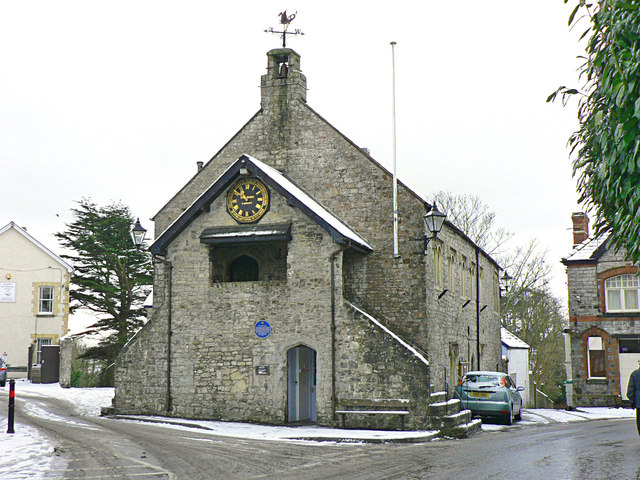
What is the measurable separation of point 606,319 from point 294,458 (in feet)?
79.3

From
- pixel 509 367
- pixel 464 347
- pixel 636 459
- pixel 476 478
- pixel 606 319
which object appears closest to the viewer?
pixel 476 478

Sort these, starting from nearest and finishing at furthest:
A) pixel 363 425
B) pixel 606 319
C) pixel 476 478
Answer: pixel 476 478 → pixel 363 425 → pixel 606 319

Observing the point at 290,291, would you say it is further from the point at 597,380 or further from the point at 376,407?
the point at 597,380

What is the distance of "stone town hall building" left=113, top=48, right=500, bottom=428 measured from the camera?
18.4 meters

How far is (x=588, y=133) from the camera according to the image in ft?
27.3

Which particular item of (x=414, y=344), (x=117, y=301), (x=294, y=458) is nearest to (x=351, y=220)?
(x=414, y=344)

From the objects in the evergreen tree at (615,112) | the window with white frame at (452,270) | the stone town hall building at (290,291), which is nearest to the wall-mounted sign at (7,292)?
the stone town hall building at (290,291)

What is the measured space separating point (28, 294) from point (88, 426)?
23.8m

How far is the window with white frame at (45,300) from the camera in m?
38.3

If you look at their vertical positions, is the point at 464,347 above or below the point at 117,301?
below

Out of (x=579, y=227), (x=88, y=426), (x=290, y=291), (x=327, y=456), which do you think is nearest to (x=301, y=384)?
(x=290, y=291)

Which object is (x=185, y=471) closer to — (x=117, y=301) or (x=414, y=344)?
(x=414, y=344)

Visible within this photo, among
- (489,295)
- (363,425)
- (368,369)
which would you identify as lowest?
(363,425)

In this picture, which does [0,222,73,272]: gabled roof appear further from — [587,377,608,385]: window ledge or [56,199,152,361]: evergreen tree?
[587,377,608,385]: window ledge
